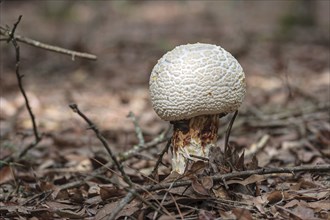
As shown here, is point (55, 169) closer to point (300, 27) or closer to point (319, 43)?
point (319, 43)

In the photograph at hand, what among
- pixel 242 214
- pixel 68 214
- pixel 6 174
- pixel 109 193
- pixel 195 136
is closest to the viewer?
pixel 242 214

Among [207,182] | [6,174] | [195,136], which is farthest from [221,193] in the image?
[6,174]

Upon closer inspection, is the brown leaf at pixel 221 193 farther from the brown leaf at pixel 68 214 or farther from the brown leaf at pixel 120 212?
the brown leaf at pixel 68 214

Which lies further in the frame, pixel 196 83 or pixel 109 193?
pixel 109 193

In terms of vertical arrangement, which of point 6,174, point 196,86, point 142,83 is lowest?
point 142,83

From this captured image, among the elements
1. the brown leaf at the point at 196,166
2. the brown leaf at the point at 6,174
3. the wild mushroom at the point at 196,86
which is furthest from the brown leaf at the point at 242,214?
the brown leaf at the point at 6,174

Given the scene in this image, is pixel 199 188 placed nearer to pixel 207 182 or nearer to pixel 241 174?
pixel 207 182
